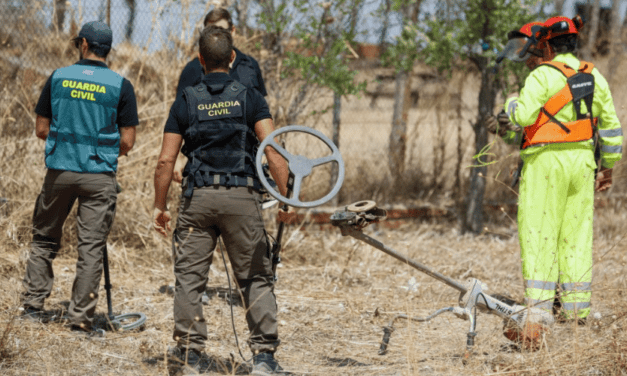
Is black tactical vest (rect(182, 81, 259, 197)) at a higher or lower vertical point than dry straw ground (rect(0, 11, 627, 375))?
higher

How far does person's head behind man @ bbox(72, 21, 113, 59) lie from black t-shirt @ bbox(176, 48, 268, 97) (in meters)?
0.60

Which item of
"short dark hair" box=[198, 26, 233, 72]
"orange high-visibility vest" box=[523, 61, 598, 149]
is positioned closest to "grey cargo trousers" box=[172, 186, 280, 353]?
"short dark hair" box=[198, 26, 233, 72]

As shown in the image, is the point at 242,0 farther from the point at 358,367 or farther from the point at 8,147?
the point at 358,367

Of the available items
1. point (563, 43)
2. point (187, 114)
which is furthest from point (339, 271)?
point (187, 114)

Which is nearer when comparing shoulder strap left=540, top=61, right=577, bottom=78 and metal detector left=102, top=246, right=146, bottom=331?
shoulder strap left=540, top=61, right=577, bottom=78

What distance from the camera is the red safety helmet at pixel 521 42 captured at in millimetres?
4117

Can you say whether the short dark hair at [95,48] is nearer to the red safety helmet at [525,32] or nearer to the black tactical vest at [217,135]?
the black tactical vest at [217,135]

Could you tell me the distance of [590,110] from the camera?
3953 millimetres

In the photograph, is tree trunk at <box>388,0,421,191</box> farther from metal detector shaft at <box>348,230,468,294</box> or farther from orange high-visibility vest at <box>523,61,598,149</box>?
metal detector shaft at <box>348,230,468,294</box>

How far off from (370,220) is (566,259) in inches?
63.7

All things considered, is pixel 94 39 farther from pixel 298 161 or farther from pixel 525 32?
pixel 525 32

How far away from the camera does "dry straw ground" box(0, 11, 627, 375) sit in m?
3.47

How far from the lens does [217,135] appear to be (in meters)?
3.22

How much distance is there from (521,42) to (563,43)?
33 cm
